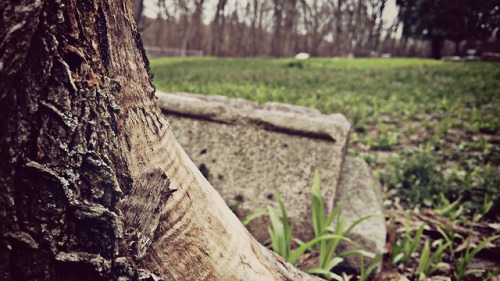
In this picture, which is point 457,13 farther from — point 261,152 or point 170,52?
point 170,52

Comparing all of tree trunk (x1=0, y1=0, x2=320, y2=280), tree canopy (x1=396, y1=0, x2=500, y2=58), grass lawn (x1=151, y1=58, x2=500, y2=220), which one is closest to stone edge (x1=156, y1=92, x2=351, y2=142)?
tree canopy (x1=396, y1=0, x2=500, y2=58)

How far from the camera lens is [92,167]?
655mm

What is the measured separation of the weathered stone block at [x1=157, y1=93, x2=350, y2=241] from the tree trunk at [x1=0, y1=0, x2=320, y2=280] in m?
1.18

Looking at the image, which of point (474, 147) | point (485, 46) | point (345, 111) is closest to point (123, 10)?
point (474, 147)

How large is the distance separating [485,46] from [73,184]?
989 inches

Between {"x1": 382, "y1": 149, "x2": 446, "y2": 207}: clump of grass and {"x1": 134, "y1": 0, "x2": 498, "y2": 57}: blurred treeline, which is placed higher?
{"x1": 134, "y1": 0, "x2": 498, "y2": 57}: blurred treeline

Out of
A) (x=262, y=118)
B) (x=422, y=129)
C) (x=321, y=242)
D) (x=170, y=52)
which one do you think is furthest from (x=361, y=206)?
(x=170, y=52)

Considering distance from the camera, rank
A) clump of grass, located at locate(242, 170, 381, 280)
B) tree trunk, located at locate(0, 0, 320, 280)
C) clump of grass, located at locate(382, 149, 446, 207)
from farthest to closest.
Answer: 1. clump of grass, located at locate(382, 149, 446, 207)
2. clump of grass, located at locate(242, 170, 381, 280)
3. tree trunk, located at locate(0, 0, 320, 280)

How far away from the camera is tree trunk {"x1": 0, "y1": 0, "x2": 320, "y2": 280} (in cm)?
56

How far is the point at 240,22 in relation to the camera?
2811 centimetres

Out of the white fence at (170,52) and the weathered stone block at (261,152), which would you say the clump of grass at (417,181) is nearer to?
the weathered stone block at (261,152)

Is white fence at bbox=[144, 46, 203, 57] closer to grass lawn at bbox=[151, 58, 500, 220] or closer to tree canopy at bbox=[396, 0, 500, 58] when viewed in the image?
grass lawn at bbox=[151, 58, 500, 220]

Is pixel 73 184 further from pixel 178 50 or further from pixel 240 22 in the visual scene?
pixel 240 22

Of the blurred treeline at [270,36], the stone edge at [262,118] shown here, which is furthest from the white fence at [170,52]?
the stone edge at [262,118]
